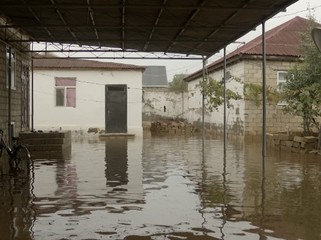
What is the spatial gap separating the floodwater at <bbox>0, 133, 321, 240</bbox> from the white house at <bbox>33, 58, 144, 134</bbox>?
13334 millimetres

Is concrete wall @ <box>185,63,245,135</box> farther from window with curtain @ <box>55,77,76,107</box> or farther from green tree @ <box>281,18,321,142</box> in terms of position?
window with curtain @ <box>55,77,76,107</box>

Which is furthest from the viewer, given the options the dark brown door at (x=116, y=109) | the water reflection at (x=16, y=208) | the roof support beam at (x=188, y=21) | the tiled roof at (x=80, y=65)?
the dark brown door at (x=116, y=109)

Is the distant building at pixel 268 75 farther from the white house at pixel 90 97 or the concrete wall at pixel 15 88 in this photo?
the concrete wall at pixel 15 88

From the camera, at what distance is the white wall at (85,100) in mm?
25906

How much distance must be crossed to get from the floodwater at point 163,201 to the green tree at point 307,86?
3573mm

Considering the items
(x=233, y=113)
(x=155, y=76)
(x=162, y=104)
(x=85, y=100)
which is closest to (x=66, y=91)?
(x=85, y=100)

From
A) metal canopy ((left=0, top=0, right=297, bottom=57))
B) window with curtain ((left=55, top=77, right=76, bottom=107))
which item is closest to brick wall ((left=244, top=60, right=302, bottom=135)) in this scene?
metal canopy ((left=0, top=0, right=297, bottom=57))

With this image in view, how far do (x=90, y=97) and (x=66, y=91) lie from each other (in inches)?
53.8

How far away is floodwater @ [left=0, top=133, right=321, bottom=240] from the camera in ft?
18.4

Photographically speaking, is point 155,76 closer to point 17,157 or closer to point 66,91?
point 66,91

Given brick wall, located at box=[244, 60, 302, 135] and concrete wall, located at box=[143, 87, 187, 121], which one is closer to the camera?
brick wall, located at box=[244, 60, 302, 135]

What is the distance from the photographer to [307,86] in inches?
625

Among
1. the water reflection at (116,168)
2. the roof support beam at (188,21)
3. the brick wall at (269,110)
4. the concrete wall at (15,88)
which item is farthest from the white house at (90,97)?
the water reflection at (116,168)

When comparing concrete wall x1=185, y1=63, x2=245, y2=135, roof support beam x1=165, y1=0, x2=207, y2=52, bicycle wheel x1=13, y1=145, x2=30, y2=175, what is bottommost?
bicycle wheel x1=13, y1=145, x2=30, y2=175
